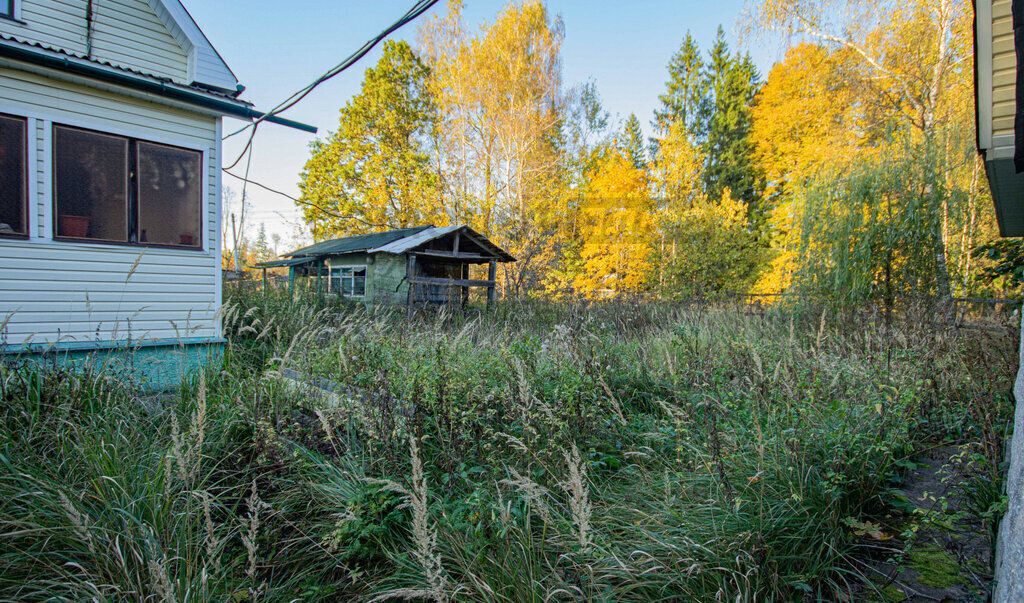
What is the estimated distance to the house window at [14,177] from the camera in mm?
4977

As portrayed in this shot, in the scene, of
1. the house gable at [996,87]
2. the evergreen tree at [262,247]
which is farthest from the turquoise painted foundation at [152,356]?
the evergreen tree at [262,247]

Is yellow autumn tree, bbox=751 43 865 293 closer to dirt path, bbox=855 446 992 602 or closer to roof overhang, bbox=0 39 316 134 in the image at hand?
dirt path, bbox=855 446 992 602

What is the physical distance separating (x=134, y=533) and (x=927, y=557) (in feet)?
11.2

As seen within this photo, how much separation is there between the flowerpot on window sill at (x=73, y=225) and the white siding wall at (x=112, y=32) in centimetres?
217

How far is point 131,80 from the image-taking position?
534 cm

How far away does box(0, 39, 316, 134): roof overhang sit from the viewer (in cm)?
475

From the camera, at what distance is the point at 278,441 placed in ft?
8.91

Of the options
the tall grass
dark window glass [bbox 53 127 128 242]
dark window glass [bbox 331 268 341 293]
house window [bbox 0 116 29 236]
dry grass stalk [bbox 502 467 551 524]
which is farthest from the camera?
dark window glass [bbox 331 268 341 293]

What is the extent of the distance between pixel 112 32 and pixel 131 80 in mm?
1495

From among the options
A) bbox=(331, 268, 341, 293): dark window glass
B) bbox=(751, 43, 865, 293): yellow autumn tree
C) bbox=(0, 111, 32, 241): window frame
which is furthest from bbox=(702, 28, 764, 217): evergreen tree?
bbox=(0, 111, 32, 241): window frame

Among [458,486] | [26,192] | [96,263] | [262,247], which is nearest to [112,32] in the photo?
[26,192]

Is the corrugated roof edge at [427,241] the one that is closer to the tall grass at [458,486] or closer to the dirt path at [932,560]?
the tall grass at [458,486]

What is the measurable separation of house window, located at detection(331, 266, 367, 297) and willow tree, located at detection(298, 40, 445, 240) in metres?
5.02

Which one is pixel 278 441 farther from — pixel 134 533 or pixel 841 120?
pixel 841 120
